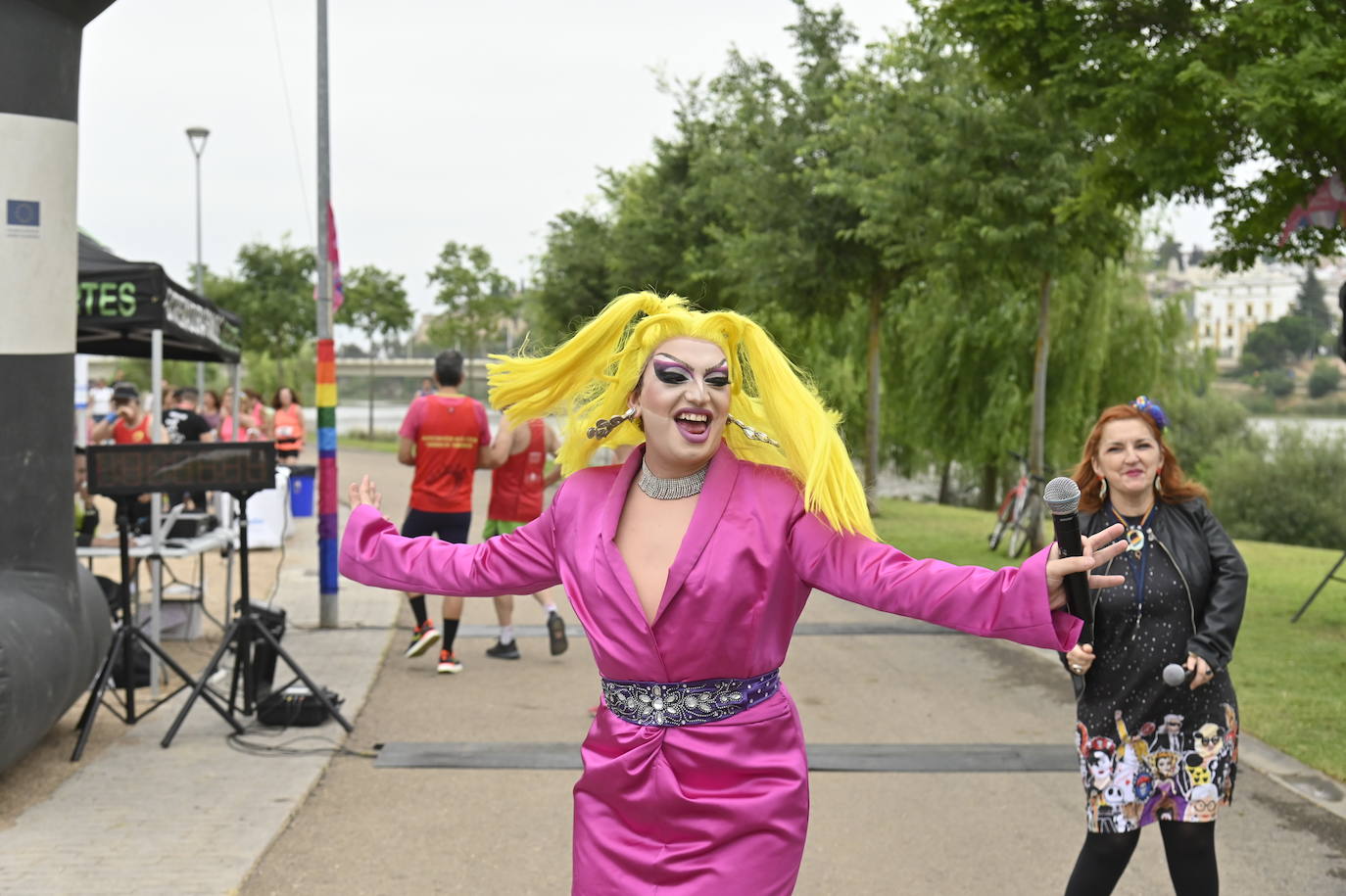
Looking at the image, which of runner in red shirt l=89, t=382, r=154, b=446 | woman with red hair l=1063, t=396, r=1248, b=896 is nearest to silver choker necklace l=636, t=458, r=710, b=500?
woman with red hair l=1063, t=396, r=1248, b=896

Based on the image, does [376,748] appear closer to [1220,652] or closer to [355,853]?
[355,853]

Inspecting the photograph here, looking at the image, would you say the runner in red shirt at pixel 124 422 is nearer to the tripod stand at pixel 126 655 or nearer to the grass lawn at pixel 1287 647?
the tripod stand at pixel 126 655

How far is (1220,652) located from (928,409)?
21.9 meters

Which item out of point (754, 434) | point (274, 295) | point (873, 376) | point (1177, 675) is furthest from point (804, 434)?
point (274, 295)

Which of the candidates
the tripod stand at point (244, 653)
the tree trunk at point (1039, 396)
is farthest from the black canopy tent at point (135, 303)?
the tree trunk at point (1039, 396)

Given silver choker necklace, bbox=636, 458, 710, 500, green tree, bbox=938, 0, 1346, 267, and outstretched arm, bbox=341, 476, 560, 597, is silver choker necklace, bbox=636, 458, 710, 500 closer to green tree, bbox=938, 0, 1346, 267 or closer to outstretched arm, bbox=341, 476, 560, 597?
outstretched arm, bbox=341, 476, 560, 597

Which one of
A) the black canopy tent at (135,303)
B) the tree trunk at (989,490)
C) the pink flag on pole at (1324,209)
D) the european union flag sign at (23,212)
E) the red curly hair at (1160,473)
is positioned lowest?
the tree trunk at (989,490)

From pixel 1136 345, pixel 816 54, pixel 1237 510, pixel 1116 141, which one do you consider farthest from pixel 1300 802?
pixel 1237 510

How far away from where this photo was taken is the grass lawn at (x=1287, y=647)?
7.46 meters

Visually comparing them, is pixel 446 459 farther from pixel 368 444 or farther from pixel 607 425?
pixel 368 444

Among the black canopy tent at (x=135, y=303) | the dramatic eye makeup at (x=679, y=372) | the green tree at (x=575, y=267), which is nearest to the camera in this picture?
the dramatic eye makeup at (x=679, y=372)

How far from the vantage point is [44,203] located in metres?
6.41

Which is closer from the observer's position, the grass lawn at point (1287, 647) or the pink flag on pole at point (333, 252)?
the grass lawn at point (1287, 647)

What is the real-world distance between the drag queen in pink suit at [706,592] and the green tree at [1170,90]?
6540 millimetres
